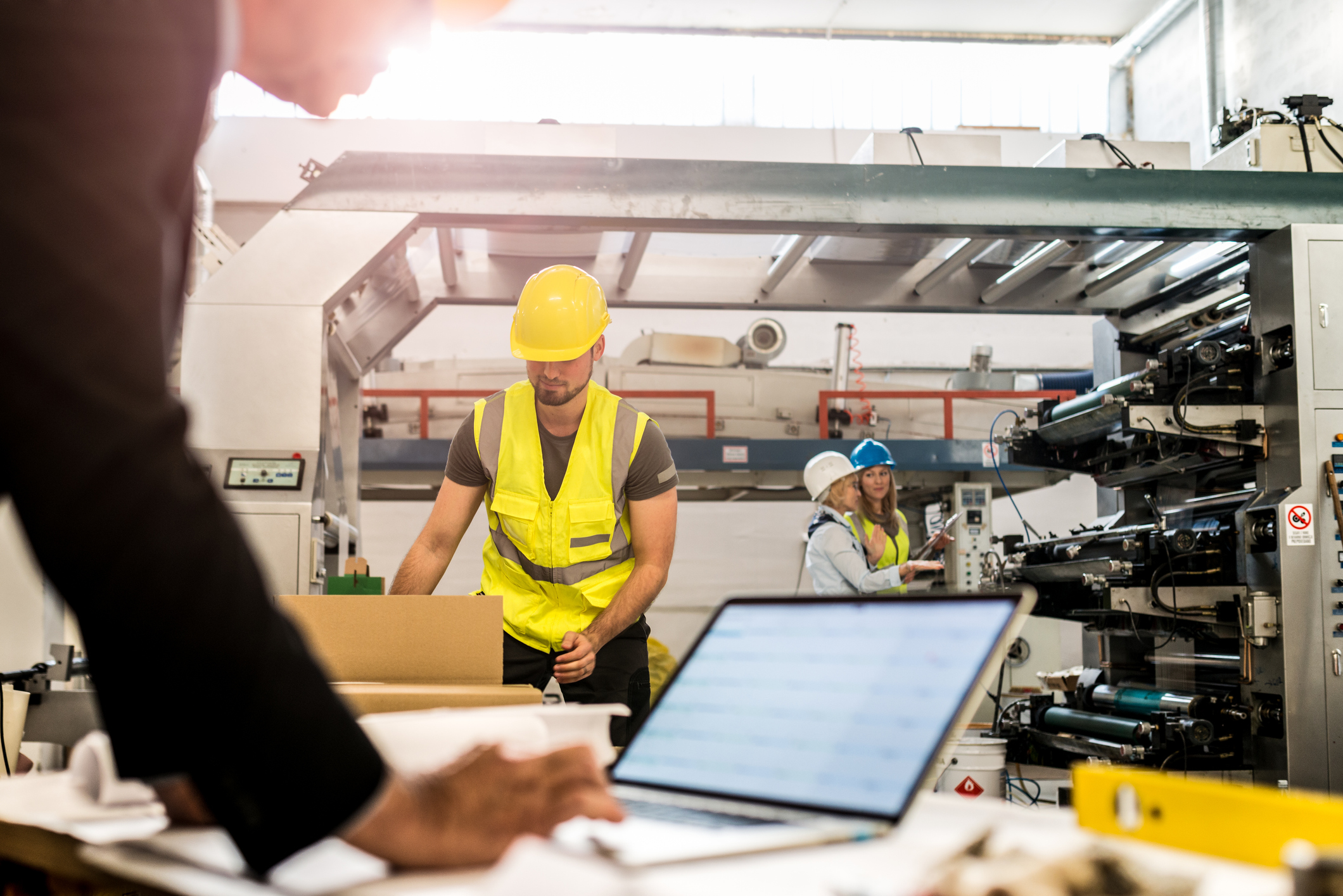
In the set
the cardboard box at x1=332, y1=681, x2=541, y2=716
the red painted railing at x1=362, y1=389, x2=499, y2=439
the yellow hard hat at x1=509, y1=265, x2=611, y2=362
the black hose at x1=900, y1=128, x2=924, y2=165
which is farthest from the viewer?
the red painted railing at x1=362, y1=389, x2=499, y2=439

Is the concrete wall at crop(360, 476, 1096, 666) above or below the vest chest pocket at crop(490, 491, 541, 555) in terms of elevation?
below

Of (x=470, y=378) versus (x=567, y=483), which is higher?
(x=470, y=378)

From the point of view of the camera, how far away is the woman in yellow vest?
5297 millimetres

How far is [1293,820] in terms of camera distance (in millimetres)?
591

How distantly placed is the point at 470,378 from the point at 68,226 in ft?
24.3

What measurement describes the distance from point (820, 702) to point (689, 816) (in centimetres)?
13

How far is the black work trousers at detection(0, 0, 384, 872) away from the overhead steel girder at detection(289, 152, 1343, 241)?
297cm

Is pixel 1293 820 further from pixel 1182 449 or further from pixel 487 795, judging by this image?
pixel 1182 449

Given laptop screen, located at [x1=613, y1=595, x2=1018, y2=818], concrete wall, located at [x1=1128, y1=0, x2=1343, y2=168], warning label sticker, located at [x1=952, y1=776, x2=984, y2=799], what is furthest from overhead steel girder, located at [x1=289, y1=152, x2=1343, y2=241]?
concrete wall, located at [x1=1128, y1=0, x2=1343, y2=168]

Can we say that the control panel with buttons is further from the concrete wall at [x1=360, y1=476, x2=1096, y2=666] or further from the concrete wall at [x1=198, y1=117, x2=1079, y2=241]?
the concrete wall at [x1=198, y1=117, x2=1079, y2=241]

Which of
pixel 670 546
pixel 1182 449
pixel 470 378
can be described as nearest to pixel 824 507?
pixel 1182 449

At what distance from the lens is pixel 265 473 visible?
3178mm

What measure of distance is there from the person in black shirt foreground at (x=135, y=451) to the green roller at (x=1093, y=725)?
3693mm

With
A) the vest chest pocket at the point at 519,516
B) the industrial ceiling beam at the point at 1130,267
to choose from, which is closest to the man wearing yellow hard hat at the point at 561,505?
the vest chest pocket at the point at 519,516
